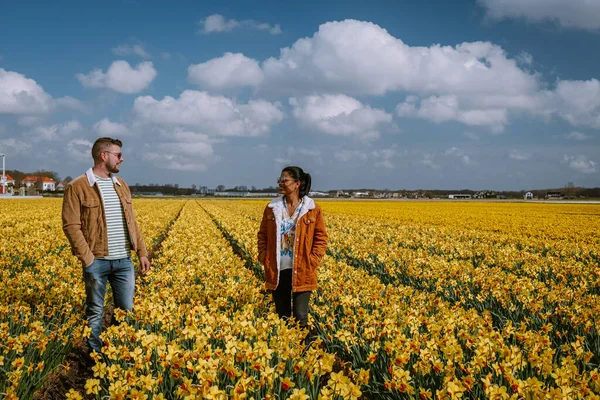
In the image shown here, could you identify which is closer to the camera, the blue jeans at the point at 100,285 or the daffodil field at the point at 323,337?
the daffodil field at the point at 323,337

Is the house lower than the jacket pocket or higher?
higher

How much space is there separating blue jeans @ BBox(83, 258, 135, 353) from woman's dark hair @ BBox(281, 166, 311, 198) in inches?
79.4

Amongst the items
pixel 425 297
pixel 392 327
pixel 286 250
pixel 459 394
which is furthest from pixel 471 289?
pixel 459 394

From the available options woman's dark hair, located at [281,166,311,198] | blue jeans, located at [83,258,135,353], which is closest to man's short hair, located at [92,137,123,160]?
blue jeans, located at [83,258,135,353]

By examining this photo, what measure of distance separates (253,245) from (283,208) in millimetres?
7437

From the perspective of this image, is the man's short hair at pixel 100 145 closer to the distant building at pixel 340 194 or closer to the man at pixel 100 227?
the man at pixel 100 227

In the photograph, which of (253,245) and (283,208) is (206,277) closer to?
(283,208)

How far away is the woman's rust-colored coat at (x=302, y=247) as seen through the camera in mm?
4863

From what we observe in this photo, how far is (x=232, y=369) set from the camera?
3.15m

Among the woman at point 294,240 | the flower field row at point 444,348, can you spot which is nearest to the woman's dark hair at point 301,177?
the woman at point 294,240

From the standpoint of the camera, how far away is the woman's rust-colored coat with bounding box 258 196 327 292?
4.86 meters

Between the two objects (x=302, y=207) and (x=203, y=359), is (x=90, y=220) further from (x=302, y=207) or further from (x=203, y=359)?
(x=302, y=207)

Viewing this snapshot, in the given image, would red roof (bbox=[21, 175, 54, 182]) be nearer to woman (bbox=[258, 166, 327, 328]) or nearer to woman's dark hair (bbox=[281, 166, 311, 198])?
woman (bbox=[258, 166, 327, 328])

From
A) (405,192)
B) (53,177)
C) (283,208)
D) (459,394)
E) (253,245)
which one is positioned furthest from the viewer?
(53,177)
